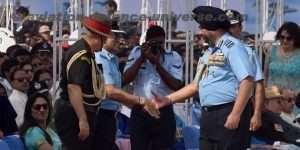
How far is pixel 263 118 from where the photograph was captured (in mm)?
8672

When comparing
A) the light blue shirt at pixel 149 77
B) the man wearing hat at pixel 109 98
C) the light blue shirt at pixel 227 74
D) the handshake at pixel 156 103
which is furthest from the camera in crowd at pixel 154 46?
the light blue shirt at pixel 227 74

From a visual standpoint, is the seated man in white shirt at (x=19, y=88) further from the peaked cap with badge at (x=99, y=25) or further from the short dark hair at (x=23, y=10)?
the short dark hair at (x=23, y=10)

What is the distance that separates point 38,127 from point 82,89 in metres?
0.67

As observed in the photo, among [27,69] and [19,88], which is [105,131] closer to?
[19,88]

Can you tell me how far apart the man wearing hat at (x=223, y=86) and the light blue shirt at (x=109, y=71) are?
4.54ft

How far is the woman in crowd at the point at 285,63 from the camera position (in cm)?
993

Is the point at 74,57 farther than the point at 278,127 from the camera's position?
No

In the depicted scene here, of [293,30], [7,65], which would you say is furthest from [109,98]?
[293,30]

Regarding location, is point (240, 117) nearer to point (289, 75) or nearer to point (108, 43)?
point (108, 43)

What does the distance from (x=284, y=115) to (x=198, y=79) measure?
2109 millimetres

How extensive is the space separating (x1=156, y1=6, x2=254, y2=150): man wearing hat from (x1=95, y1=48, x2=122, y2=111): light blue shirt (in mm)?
1385

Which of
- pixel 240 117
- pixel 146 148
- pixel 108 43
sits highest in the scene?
pixel 108 43

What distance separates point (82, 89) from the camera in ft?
25.9

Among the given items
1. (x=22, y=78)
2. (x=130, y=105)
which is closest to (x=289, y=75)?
(x=130, y=105)
